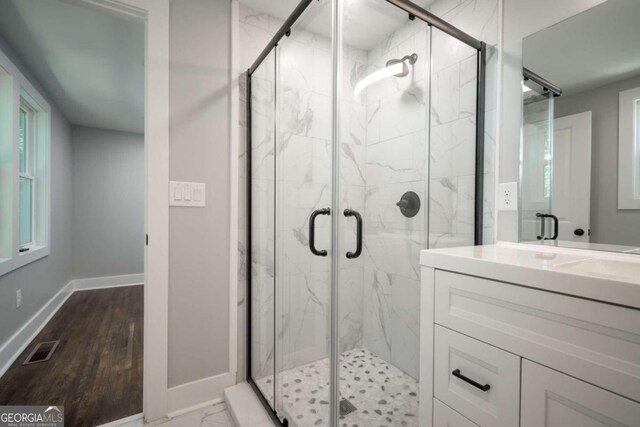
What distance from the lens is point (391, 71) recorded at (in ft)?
4.48

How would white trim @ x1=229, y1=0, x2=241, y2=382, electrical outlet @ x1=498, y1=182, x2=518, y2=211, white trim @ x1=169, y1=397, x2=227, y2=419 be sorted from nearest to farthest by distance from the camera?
electrical outlet @ x1=498, y1=182, x2=518, y2=211, white trim @ x1=169, y1=397, x2=227, y2=419, white trim @ x1=229, y1=0, x2=241, y2=382

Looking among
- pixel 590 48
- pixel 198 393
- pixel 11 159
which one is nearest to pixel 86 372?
pixel 198 393

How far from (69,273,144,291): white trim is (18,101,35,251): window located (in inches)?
51.7

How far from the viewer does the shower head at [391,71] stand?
1.26 m

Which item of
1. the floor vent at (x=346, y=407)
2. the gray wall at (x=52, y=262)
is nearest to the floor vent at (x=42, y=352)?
the gray wall at (x=52, y=262)

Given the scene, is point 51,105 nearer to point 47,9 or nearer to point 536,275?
point 47,9

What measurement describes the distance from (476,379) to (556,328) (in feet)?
0.84

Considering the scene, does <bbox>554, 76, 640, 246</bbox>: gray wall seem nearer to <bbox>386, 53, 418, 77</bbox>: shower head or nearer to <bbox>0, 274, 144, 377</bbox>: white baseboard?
<bbox>386, 53, 418, 77</bbox>: shower head

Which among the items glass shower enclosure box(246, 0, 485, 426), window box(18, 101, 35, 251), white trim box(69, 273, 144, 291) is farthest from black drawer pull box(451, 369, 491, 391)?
white trim box(69, 273, 144, 291)

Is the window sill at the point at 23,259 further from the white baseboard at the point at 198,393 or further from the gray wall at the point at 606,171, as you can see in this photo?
the gray wall at the point at 606,171

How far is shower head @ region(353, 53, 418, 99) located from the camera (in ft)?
4.14

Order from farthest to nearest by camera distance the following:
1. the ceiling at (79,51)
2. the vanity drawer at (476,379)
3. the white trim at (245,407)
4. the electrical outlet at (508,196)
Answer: the ceiling at (79,51)
the white trim at (245,407)
the electrical outlet at (508,196)
the vanity drawer at (476,379)

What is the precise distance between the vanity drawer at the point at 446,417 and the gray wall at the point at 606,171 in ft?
2.56

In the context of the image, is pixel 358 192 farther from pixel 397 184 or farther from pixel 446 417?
pixel 446 417
